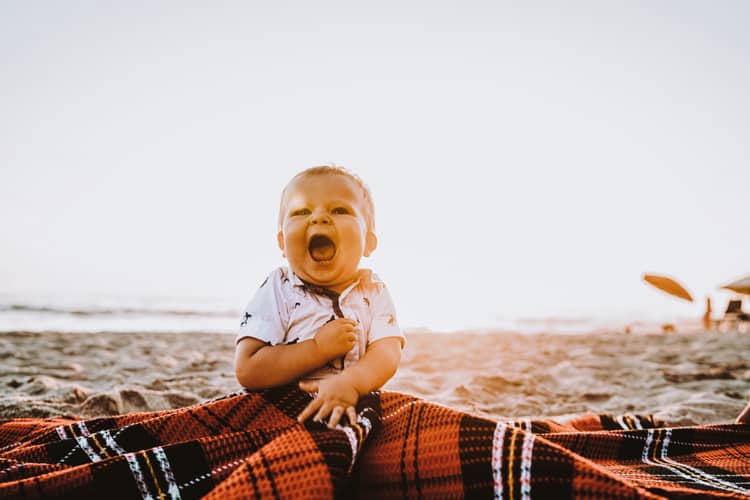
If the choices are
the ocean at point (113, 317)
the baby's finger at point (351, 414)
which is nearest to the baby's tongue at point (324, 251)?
the baby's finger at point (351, 414)

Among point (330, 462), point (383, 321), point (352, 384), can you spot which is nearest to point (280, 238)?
point (383, 321)

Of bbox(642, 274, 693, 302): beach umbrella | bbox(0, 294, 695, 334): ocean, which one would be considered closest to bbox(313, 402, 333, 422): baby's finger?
bbox(0, 294, 695, 334): ocean

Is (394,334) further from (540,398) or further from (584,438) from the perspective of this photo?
(540,398)

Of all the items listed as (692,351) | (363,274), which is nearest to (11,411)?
(363,274)

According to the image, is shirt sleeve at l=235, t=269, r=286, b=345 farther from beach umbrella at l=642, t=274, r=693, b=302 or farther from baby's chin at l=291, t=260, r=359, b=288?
beach umbrella at l=642, t=274, r=693, b=302

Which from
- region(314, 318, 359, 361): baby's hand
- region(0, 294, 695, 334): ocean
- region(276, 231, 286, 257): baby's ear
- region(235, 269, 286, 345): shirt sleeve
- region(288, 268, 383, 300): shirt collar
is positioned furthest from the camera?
region(0, 294, 695, 334): ocean

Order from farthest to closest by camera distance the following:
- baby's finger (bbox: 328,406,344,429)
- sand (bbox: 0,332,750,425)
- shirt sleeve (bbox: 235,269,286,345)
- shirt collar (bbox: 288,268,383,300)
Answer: sand (bbox: 0,332,750,425) → shirt collar (bbox: 288,268,383,300) → shirt sleeve (bbox: 235,269,286,345) → baby's finger (bbox: 328,406,344,429)

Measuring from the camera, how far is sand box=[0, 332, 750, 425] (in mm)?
2779

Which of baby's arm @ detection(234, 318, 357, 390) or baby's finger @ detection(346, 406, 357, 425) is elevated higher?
baby's arm @ detection(234, 318, 357, 390)

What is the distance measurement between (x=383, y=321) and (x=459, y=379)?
101 inches

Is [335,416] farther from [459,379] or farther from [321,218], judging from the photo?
[459,379]

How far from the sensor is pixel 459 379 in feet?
13.0

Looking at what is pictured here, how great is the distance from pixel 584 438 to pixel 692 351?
17.6 ft

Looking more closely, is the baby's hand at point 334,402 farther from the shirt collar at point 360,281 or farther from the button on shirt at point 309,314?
the shirt collar at point 360,281
